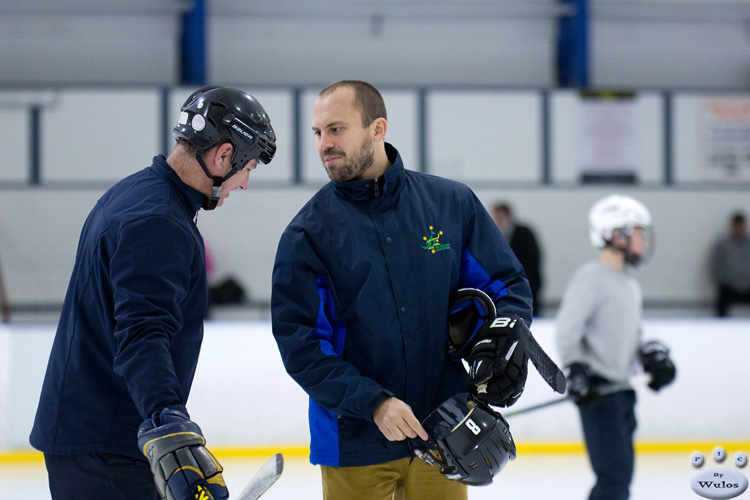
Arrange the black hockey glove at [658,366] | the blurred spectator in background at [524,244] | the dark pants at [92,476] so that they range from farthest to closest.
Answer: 1. the blurred spectator in background at [524,244]
2. the black hockey glove at [658,366]
3. the dark pants at [92,476]

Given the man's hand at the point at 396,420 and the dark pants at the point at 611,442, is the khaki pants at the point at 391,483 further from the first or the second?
the dark pants at the point at 611,442

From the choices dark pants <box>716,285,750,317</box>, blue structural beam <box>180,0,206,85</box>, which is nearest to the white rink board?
dark pants <box>716,285,750,317</box>

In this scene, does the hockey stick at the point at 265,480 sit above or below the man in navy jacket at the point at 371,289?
below

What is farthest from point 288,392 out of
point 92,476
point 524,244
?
point 92,476

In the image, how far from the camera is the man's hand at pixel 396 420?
1540 millimetres

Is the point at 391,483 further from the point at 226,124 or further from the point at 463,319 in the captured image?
the point at 226,124

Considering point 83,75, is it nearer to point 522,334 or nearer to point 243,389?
point 243,389

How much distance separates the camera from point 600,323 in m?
2.86

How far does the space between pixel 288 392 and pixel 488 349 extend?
2997 mm

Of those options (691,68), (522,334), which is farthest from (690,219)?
(522,334)

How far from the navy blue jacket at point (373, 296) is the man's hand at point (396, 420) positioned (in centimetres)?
9

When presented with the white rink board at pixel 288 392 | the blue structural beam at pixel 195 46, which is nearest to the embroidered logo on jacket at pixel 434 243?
the white rink board at pixel 288 392

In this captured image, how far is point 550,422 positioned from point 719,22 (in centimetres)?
557

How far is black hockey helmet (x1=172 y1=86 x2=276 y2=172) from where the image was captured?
156 centimetres
